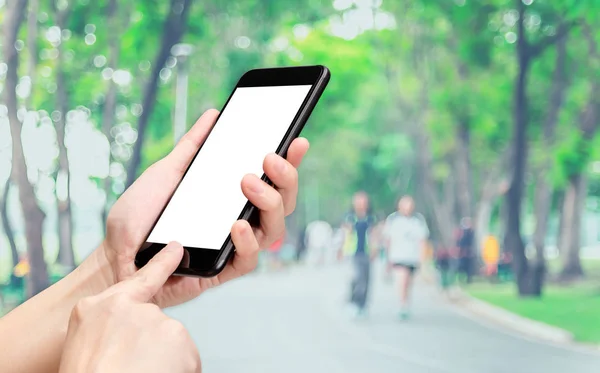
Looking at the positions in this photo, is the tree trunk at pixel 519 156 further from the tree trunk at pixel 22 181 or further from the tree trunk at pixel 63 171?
the tree trunk at pixel 22 181

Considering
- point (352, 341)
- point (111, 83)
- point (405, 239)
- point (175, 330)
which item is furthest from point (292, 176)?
point (111, 83)

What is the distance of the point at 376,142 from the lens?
8.86m

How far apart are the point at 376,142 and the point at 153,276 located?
832 centimetres

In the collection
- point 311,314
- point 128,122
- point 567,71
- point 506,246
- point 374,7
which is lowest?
point 311,314

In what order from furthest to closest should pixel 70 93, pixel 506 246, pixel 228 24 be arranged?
pixel 228 24, pixel 506 246, pixel 70 93

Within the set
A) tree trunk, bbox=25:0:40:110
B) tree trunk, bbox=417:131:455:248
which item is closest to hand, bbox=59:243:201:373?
tree trunk, bbox=25:0:40:110

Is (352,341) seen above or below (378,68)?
below

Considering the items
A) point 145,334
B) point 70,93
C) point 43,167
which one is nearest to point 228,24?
point 70,93

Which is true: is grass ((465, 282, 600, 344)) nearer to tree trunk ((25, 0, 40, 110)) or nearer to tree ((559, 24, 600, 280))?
tree ((559, 24, 600, 280))

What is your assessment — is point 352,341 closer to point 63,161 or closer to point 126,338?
point 63,161

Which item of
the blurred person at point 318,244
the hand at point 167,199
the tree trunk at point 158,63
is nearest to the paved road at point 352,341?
the tree trunk at point 158,63

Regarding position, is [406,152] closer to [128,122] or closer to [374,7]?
[374,7]

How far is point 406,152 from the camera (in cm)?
840

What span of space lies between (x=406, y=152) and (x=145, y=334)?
797cm
